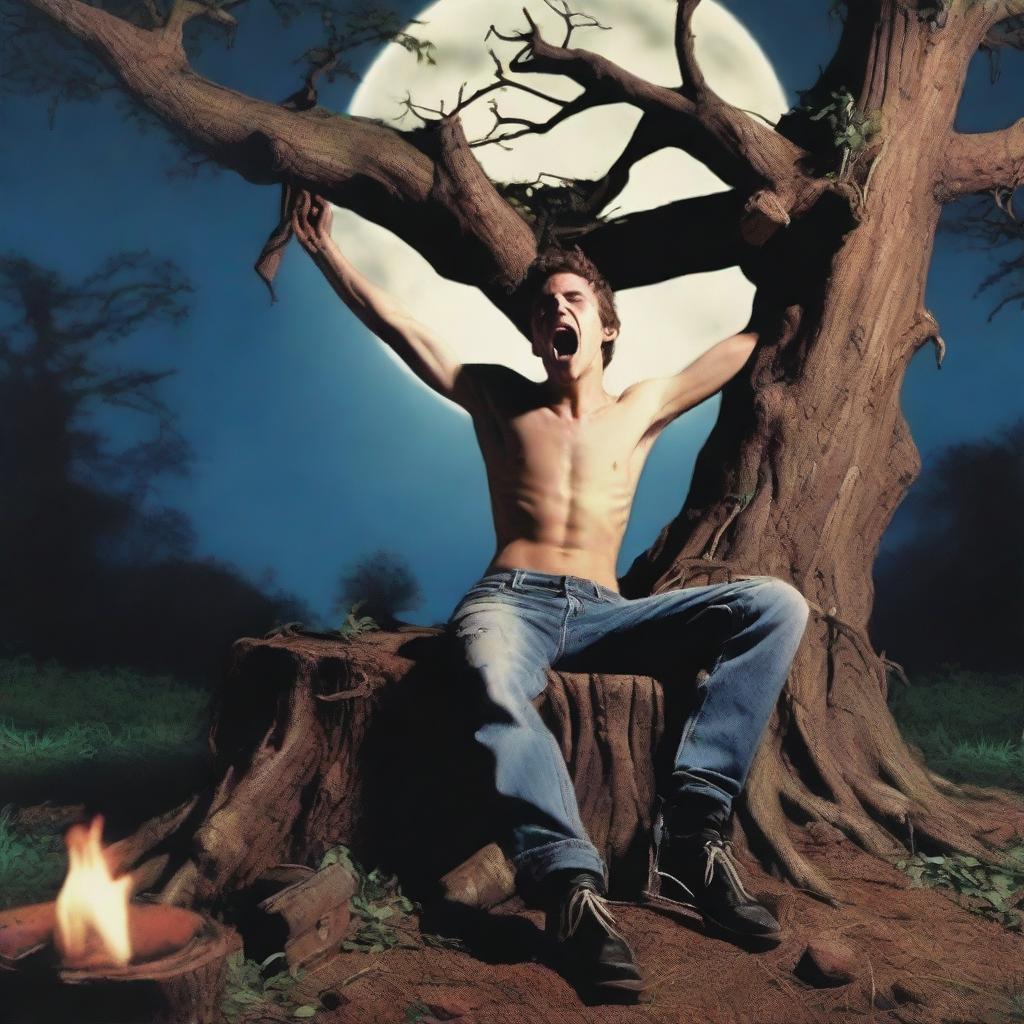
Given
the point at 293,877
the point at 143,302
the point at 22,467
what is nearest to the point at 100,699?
the point at 22,467

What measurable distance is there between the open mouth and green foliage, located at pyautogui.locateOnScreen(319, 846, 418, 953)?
54.2 inches

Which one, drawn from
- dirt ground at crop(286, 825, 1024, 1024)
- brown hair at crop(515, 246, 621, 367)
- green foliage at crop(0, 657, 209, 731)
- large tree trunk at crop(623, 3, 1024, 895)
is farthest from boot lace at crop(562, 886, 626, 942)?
green foliage at crop(0, 657, 209, 731)

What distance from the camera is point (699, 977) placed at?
219 centimetres

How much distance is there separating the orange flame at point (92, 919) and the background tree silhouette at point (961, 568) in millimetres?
3679

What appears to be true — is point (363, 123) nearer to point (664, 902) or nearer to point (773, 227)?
point (773, 227)

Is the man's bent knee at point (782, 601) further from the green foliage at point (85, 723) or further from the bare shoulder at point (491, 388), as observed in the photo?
the green foliage at point (85, 723)

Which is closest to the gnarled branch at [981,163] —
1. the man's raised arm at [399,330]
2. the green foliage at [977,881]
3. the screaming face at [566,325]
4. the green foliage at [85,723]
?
the screaming face at [566,325]

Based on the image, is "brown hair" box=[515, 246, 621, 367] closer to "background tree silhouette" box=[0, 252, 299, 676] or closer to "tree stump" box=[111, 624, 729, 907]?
"tree stump" box=[111, 624, 729, 907]

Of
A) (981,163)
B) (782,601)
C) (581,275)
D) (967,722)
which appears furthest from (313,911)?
(981,163)

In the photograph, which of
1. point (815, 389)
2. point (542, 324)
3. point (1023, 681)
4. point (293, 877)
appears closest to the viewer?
point (293, 877)

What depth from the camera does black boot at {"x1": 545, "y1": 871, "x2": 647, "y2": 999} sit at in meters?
2.04

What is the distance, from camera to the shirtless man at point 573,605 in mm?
2199

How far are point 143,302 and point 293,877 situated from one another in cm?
287

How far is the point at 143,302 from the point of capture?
4508 mm
